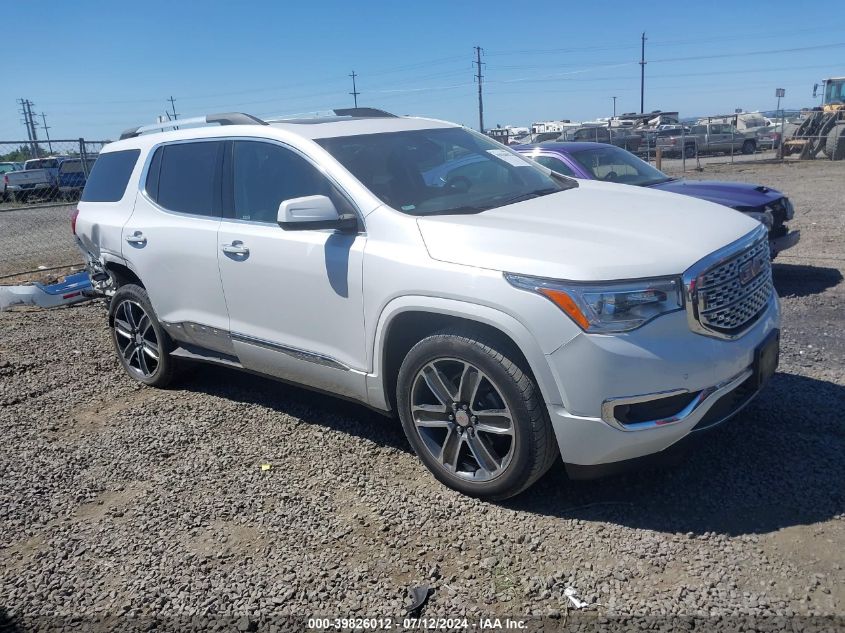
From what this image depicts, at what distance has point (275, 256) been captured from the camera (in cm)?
413

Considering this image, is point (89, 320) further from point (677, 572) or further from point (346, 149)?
point (677, 572)

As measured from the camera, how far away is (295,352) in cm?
417

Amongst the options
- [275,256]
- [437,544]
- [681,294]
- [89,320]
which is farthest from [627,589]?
[89,320]

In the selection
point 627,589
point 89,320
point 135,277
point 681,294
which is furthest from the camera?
point 89,320

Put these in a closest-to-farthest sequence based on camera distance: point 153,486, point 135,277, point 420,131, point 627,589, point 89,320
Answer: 1. point 627,589
2. point 153,486
3. point 420,131
4. point 135,277
5. point 89,320

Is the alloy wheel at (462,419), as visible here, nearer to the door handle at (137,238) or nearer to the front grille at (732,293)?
the front grille at (732,293)


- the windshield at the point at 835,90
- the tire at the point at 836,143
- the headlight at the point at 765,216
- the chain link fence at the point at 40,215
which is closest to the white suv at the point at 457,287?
the headlight at the point at 765,216

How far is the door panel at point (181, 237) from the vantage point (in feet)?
15.1

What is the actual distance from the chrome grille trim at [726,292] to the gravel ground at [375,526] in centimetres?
81

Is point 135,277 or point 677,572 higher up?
point 135,277

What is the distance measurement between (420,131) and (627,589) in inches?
118

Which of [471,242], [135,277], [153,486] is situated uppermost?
[471,242]

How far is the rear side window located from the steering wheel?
2.59m

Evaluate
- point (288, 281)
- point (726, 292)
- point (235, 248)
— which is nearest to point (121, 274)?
point (235, 248)
